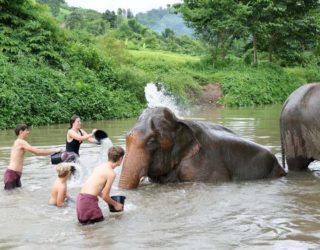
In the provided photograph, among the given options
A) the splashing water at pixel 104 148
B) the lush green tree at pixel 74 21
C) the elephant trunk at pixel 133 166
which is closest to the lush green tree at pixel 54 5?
the lush green tree at pixel 74 21

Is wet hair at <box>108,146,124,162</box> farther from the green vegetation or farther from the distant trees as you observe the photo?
the distant trees

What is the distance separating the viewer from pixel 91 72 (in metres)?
22.4

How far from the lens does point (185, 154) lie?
28.6ft

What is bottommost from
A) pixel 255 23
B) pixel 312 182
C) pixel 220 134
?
pixel 312 182

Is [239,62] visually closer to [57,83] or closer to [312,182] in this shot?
[57,83]

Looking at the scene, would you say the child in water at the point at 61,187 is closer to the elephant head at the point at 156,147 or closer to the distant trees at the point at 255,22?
the elephant head at the point at 156,147

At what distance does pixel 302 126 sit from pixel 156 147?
230cm

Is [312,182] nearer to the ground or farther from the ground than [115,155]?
nearer to the ground

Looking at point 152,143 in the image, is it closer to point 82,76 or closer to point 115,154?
point 115,154

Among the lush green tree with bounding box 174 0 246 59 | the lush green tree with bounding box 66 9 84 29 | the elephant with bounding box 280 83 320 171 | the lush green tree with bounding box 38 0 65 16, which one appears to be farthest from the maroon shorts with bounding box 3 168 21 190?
the lush green tree with bounding box 38 0 65 16

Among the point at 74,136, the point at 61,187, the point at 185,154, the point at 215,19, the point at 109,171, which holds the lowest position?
the point at 61,187

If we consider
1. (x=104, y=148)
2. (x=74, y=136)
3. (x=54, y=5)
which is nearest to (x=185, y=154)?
(x=74, y=136)

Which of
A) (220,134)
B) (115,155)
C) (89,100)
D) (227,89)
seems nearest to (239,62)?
(227,89)

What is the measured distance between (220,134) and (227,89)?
69.2 ft
